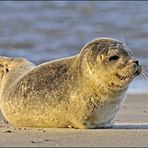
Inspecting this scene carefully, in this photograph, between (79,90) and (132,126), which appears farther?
(132,126)

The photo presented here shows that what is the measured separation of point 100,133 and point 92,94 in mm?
479

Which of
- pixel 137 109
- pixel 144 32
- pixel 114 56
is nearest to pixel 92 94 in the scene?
pixel 114 56

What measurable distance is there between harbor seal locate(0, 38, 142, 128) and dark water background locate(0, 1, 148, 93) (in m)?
2.60

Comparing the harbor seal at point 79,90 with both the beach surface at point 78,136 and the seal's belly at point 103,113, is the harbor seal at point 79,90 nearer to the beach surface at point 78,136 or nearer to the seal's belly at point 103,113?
the seal's belly at point 103,113

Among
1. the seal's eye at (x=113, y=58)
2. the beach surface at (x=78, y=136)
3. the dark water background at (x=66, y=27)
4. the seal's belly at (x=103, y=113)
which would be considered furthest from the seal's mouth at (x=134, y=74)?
the dark water background at (x=66, y=27)

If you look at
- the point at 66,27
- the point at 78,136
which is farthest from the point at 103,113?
the point at 66,27

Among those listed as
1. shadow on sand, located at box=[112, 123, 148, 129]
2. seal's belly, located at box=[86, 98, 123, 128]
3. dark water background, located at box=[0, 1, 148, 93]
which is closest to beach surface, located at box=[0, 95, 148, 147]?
shadow on sand, located at box=[112, 123, 148, 129]

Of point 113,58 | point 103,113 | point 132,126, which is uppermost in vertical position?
point 113,58

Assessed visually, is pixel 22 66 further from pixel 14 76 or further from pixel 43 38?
pixel 43 38

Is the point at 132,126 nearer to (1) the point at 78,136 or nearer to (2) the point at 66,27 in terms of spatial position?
(1) the point at 78,136

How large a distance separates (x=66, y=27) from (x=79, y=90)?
8.85 meters

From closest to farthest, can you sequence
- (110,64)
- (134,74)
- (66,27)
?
(134,74)
(110,64)
(66,27)

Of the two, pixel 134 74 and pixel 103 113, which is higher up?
pixel 134 74

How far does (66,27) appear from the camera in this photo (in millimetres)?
14594
